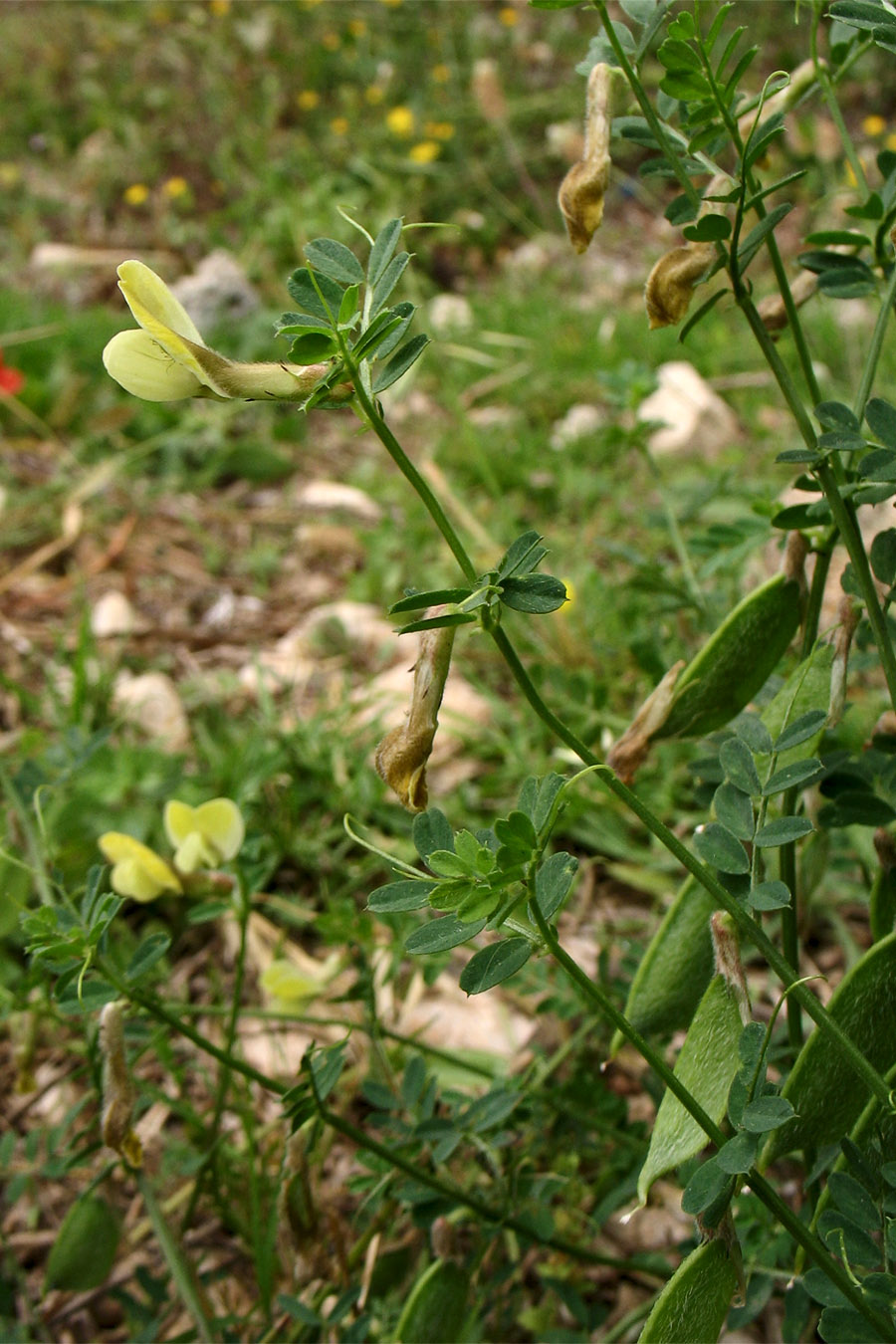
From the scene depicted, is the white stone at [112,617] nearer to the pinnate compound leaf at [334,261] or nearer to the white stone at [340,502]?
the white stone at [340,502]

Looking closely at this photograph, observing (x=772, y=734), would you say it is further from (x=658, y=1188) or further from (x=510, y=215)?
(x=510, y=215)

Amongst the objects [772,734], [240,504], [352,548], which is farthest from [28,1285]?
[240,504]

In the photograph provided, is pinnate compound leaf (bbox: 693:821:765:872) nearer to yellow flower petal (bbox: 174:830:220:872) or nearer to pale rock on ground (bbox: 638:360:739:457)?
yellow flower petal (bbox: 174:830:220:872)

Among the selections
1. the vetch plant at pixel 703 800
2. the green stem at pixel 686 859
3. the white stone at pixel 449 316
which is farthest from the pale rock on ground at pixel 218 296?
the green stem at pixel 686 859

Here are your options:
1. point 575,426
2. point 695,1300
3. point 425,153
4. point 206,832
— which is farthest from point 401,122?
point 695,1300

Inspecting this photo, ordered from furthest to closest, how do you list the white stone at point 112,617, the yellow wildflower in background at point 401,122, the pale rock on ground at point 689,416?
the yellow wildflower in background at point 401,122
the pale rock on ground at point 689,416
the white stone at point 112,617

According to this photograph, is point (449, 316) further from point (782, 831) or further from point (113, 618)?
point (782, 831)
